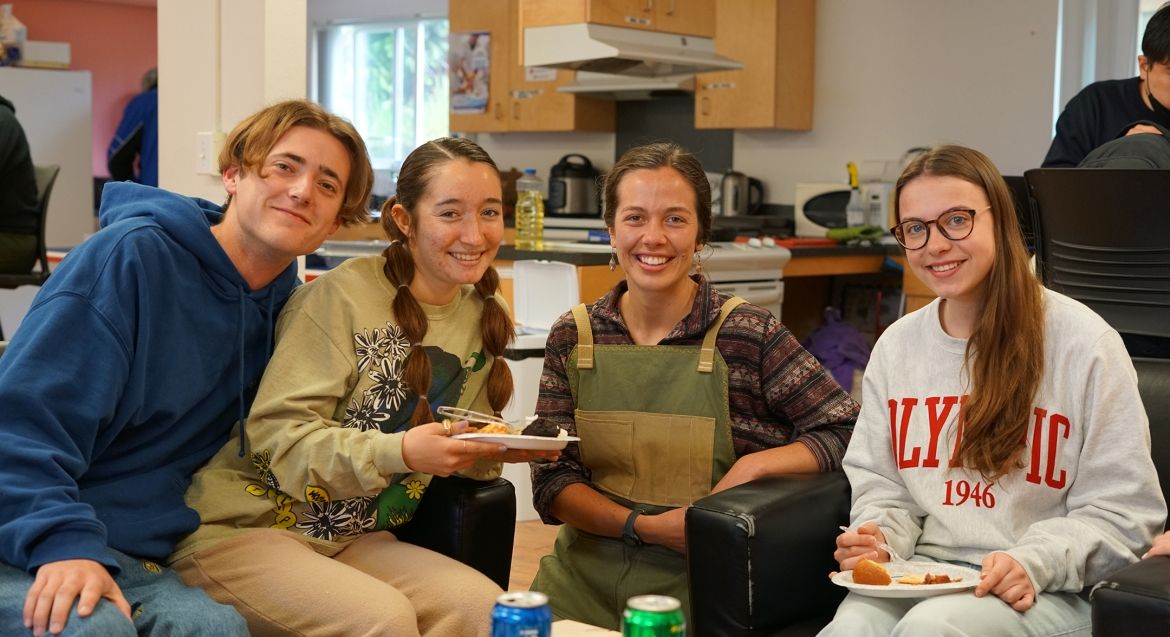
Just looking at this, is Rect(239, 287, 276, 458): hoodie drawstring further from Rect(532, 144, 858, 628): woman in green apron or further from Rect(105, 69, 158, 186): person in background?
Rect(105, 69, 158, 186): person in background

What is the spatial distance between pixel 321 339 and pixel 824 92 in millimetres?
4906

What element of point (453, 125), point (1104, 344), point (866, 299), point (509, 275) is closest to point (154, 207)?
point (1104, 344)

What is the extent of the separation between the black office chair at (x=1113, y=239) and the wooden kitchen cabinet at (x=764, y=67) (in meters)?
3.60

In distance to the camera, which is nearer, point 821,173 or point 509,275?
point 509,275

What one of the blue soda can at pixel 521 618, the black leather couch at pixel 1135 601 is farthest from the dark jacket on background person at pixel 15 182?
the black leather couch at pixel 1135 601

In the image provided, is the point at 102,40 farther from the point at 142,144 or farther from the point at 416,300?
the point at 416,300

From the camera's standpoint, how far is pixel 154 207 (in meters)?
1.87

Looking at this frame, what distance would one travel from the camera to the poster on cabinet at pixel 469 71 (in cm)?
759

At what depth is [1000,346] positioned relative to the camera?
1.84m

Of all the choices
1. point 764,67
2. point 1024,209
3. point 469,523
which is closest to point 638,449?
point 469,523

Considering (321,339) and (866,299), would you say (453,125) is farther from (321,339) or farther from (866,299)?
(321,339)

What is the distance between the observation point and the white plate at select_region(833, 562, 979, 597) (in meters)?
1.63

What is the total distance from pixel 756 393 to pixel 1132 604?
0.83 m

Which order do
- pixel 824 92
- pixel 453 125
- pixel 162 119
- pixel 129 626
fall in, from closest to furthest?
pixel 129 626 < pixel 162 119 < pixel 824 92 < pixel 453 125
